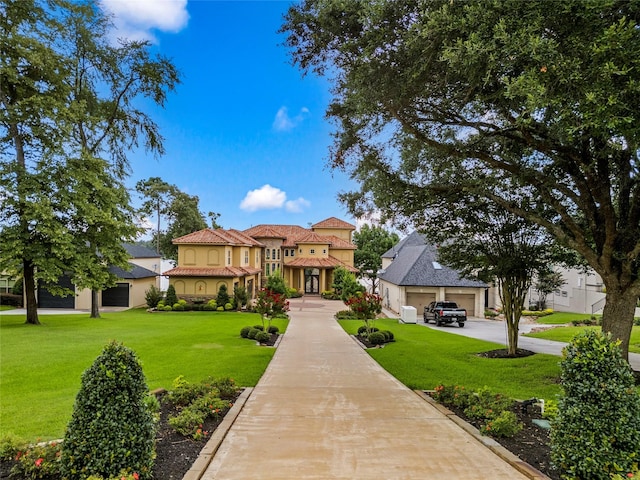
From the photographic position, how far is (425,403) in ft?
25.9

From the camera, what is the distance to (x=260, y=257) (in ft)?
145

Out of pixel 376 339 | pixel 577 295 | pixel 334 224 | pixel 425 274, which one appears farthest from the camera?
pixel 334 224

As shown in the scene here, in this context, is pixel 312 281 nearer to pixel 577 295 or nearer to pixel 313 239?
pixel 313 239

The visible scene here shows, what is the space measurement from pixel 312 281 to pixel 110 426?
44121 mm

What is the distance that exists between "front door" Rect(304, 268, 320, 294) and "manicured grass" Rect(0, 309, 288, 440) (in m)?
24.6

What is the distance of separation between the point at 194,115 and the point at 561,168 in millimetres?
14560

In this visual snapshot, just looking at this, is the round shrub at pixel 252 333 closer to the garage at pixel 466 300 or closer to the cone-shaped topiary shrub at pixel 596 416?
the cone-shaped topiary shrub at pixel 596 416

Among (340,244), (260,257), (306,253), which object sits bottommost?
(260,257)

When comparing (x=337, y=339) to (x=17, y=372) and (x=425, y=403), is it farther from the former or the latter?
(x=17, y=372)

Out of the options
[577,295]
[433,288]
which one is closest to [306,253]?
[433,288]

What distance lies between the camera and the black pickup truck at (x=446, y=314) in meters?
25.2

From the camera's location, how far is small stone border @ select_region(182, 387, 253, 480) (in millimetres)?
4656

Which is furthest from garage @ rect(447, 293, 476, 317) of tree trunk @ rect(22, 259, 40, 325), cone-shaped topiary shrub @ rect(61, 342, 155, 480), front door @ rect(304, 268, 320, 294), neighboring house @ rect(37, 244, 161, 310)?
cone-shaped topiary shrub @ rect(61, 342, 155, 480)

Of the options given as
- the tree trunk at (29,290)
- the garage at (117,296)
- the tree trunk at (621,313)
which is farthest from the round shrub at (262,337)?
the garage at (117,296)
